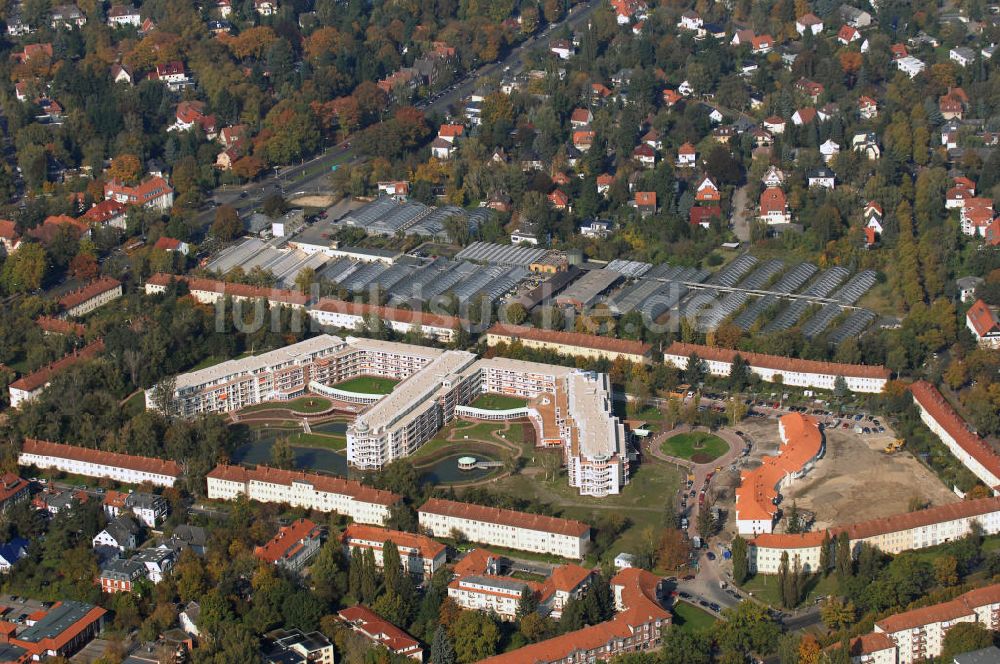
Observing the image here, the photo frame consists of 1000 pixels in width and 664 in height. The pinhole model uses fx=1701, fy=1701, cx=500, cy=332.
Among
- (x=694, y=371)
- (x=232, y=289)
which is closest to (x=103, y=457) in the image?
(x=232, y=289)

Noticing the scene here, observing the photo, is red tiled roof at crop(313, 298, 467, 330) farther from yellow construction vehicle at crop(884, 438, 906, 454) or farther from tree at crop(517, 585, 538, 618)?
tree at crop(517, 585, 538, 618)

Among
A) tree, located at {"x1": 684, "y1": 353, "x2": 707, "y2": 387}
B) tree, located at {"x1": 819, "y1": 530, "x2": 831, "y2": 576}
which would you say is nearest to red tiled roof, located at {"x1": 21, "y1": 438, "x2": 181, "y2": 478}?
tree, located at {"x1": 684, "y1": 353, "x2": 707, "y2": 387}

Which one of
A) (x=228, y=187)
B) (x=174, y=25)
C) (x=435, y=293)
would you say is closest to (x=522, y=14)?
(x=174, y=25)

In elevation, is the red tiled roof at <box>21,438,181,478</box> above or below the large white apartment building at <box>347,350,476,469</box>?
below

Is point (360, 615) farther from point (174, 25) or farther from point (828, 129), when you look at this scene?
point (174, 25)

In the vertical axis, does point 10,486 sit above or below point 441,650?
below

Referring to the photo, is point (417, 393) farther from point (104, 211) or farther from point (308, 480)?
point (104, 211)
